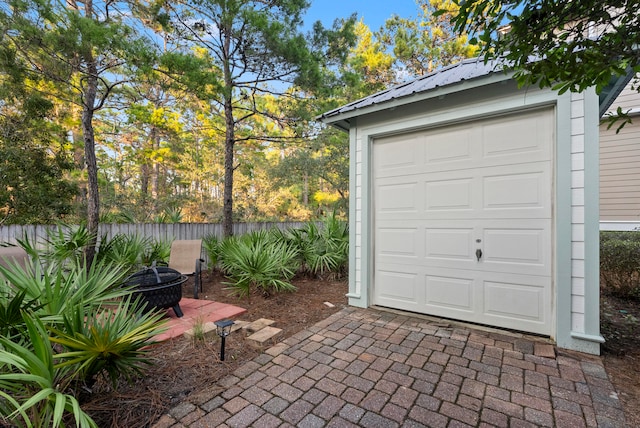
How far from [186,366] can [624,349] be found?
4140mm

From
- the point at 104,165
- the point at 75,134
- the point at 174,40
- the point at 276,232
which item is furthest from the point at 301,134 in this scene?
the point at 104,165

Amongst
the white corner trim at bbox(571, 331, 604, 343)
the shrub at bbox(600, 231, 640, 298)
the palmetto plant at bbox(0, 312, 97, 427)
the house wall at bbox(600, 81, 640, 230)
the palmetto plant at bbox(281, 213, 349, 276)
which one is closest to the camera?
the palmetto plant at bbox(0, 312, 97, 427)

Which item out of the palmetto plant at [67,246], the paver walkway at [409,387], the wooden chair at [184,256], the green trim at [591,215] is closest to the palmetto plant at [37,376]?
the paver walkway at [409,387]

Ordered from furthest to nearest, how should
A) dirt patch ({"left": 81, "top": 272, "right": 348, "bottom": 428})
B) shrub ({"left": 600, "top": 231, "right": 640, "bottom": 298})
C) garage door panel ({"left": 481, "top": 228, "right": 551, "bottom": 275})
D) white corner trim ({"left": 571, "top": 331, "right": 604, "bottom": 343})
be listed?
shrub ({"left": 600, "top": 231, "right": 640, "bottom": 298}) → garage door panel ({"left": 481, "top": 228, "right": 551, "bottom": 275}) → white corner trim ({"left": 571, "top": 331, "right": 604, "bottom": 343}) → dirt patch ({"left": 81, "top": 272, "right": 348, "bottom": 428})

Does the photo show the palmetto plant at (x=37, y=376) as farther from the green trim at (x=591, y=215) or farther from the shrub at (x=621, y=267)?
the shrub at (x=621, y=267)

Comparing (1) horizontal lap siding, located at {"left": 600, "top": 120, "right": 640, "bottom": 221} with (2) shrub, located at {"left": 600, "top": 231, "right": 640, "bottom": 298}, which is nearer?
(2) shrub, located at {"left": 600, "top": 231, "right": 640, "bottom": 298}

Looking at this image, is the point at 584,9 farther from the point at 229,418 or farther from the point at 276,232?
the point at 276,232

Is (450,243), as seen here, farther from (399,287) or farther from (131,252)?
(131,252)

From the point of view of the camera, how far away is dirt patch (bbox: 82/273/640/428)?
1845 millimetres

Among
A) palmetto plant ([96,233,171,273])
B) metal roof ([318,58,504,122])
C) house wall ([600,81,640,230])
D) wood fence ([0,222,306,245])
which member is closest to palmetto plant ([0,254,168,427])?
palmetto plant ([96,233,171,273])

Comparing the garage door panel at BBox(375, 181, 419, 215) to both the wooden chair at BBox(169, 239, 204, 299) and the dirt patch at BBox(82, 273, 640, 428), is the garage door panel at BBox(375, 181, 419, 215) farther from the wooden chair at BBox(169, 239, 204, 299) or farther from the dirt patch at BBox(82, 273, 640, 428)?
the wooden chair at BBox(169, 239, 204, 299)

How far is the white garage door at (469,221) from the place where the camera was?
3059mm

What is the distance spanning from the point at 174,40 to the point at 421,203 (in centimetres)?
690

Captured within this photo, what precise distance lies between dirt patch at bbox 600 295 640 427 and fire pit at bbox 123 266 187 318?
404 centimetres
